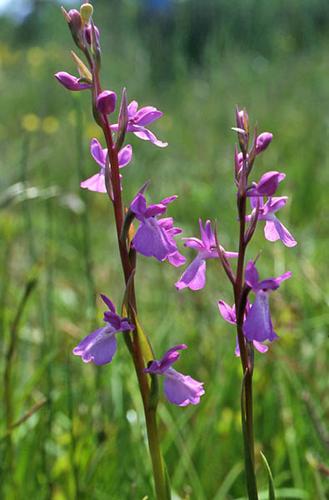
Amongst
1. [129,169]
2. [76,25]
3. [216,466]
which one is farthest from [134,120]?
[129,169]

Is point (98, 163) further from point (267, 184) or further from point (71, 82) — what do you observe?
point (267, 184)

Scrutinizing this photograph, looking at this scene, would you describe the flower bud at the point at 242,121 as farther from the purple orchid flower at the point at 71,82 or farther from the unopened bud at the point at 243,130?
the purple orchid flower at the point at 71,82

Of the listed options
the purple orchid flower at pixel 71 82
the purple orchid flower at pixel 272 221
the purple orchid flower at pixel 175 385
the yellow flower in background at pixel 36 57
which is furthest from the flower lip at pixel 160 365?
the yellow flower in background at pixel 36 57

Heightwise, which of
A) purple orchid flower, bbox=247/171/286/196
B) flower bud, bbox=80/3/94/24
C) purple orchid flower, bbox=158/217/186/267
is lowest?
purple orchid flower, bbox=158/217/186/267

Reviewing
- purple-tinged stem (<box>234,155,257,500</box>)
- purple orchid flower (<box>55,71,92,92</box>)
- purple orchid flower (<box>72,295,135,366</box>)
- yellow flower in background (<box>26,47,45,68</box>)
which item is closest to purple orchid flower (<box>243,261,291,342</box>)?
purple-tinged stem (<box>234,155,257,500</box>)

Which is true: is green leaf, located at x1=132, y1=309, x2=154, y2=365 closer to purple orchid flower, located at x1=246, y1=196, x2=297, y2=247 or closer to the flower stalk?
the flower stalk

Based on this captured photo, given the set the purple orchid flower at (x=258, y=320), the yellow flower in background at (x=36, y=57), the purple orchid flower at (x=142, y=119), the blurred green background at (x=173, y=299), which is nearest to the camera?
the purple orchid flower at (x=258, y=320)
